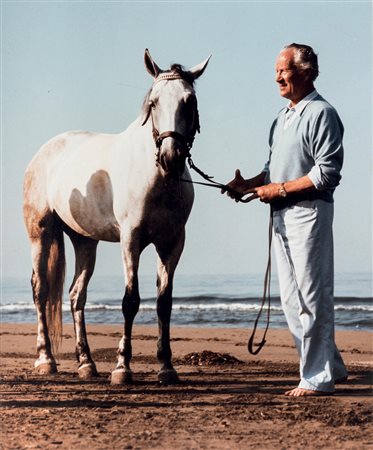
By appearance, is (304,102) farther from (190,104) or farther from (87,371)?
(87,371)

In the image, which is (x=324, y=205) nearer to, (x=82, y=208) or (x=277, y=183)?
(x=277, y=183)

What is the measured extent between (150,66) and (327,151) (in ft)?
5.68

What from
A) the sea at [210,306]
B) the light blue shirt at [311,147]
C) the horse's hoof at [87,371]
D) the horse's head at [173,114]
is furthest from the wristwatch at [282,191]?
the sea at [210,306]

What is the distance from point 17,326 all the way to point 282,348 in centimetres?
604

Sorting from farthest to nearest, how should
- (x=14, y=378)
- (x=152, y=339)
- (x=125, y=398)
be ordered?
(x=152, y=339), (x=14, y=378), (x=125, y=398)

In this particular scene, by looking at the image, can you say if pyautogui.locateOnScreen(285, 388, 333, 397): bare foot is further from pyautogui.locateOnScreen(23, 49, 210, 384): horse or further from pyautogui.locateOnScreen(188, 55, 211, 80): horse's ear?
pyautogui.locateOnScreen(188, 55, 211, 80): horse's ear

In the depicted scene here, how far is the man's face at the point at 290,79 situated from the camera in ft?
17.7

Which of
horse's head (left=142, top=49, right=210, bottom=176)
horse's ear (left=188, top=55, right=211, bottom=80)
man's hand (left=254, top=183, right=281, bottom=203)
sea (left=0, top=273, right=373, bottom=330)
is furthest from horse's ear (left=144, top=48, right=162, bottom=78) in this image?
sea (left=0, top=273, right=373, bottom=330)

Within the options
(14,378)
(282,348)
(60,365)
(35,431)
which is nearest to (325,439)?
(35,431)

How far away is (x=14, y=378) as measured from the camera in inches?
276

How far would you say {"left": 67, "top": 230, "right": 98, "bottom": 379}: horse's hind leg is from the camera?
747 centimetres

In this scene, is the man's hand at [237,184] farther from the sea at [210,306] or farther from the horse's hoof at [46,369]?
the sea at [210,306]

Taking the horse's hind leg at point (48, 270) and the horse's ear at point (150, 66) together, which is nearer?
the horse's ear at point (150, 66)

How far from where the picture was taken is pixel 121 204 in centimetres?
652
